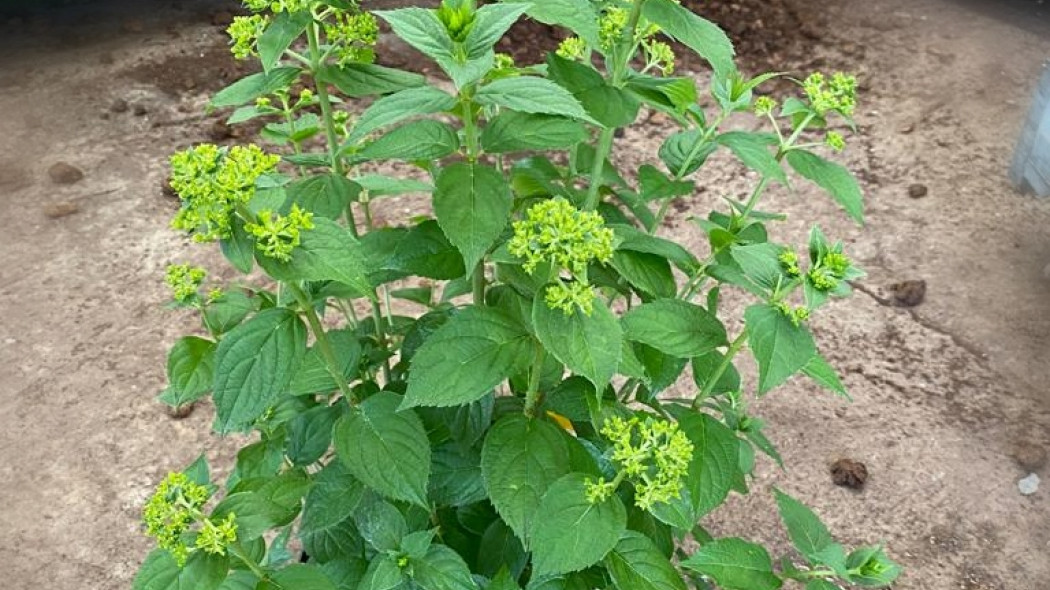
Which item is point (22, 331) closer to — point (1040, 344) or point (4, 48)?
point (4, 48)

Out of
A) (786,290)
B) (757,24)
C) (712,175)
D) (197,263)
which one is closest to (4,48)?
(197,263)

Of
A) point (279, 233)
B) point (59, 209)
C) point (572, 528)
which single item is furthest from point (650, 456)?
point (59, 209)

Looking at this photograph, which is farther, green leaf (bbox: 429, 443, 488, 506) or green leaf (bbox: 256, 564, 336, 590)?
green leaf (bbox: 429, 443, 488, 506)

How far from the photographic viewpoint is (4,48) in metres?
4.74

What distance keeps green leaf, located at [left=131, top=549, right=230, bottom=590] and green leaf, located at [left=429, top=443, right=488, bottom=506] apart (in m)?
0.43

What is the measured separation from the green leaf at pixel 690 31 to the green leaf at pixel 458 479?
29.1 inches

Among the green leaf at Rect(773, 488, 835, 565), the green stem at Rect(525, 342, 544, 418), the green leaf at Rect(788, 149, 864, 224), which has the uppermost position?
the green leaf at Rect(788, 149, 864, 224)

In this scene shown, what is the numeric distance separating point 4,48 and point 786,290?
472 centimetres

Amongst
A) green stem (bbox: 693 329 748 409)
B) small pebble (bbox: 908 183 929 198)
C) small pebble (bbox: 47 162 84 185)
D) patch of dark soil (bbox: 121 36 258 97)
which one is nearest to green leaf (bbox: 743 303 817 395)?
green stem (bbox: 693 329 748 409)

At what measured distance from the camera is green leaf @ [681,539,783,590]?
1402 mm

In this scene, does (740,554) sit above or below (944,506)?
above

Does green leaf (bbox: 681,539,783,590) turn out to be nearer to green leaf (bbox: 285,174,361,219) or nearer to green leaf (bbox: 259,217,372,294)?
green leaf (bbox: 259,217,372,294)

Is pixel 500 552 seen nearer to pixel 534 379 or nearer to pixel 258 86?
pixel 534 379

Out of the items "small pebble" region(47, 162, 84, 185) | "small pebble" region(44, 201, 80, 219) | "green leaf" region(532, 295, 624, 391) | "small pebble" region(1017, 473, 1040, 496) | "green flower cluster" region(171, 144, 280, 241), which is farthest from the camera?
"small pebble" region(47, 162, 84, 185)
